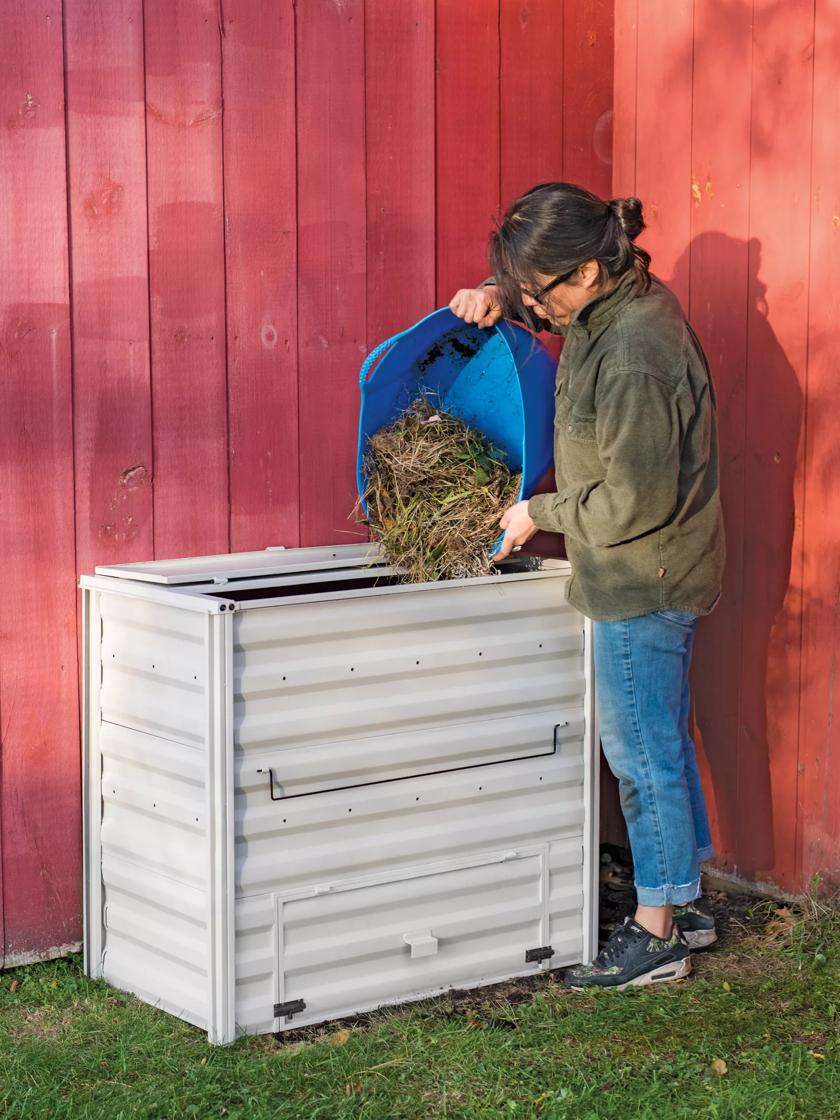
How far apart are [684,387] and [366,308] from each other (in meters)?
1.04

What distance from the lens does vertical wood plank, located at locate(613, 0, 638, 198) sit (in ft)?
14.4

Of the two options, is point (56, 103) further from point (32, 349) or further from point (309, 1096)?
point (309, 1096)

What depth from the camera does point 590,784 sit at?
147 inches

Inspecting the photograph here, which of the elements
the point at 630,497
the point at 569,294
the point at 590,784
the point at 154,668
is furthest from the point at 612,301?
the point at 154,668

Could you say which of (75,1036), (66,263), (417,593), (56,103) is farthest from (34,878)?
(56,103)

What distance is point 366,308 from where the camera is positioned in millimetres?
4023

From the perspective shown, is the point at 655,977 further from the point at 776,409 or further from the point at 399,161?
the point at 399,161

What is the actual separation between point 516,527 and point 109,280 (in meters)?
1.18

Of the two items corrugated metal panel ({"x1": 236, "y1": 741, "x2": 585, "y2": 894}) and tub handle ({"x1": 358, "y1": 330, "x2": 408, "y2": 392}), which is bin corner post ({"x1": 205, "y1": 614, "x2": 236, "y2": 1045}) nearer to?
corrugated metal panel ({"x1": 236, "y1": 741, "x2": 585, "y2": 894})

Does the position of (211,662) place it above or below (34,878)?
A: above

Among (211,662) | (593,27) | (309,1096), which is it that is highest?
(593,27)

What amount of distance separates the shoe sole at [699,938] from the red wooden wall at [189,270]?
1.40m

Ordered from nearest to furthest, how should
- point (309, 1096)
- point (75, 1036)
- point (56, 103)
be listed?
1. point (309, 1096)
2. point (75, 1036)
3. point (56, 103)

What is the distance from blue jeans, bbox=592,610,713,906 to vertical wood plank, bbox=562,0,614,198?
156cm
